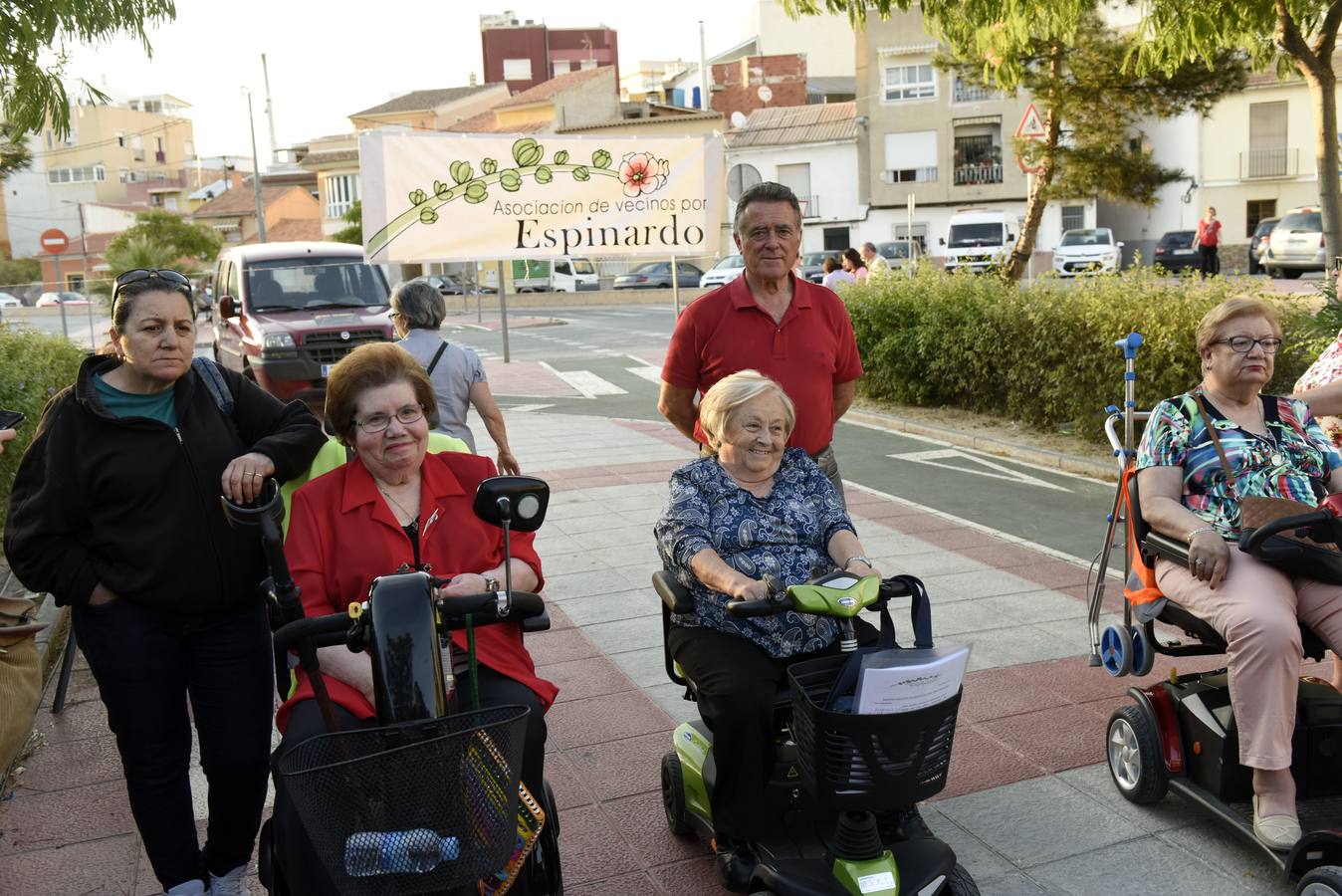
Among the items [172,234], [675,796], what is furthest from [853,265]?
[172,234]

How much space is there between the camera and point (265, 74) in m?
54.4

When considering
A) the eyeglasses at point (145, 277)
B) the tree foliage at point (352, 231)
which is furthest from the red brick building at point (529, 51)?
the eyeglasses at point (145, 277)

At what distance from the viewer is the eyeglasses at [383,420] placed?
126 inches

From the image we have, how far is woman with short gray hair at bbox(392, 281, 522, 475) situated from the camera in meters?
6.26

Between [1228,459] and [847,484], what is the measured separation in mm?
5902

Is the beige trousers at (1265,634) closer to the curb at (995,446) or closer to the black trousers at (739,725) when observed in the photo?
the black trousers at (739,725)

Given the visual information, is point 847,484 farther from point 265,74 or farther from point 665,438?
point 265,74

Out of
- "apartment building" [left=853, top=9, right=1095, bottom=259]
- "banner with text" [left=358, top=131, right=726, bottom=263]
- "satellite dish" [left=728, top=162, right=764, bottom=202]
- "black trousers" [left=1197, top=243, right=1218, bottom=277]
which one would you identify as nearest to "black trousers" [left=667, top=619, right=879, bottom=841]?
"banner with text" [left=358, top=131, right=726, bottom=263]

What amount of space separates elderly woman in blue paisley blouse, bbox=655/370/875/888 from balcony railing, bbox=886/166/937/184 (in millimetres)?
48406

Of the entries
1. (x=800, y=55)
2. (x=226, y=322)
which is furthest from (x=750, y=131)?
(x=226, y=322)

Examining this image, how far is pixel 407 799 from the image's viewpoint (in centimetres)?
233

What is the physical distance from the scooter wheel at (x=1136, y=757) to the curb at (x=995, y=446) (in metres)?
5.69

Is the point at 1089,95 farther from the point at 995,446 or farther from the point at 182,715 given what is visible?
the point at 182,715

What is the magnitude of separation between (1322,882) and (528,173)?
12426mm
